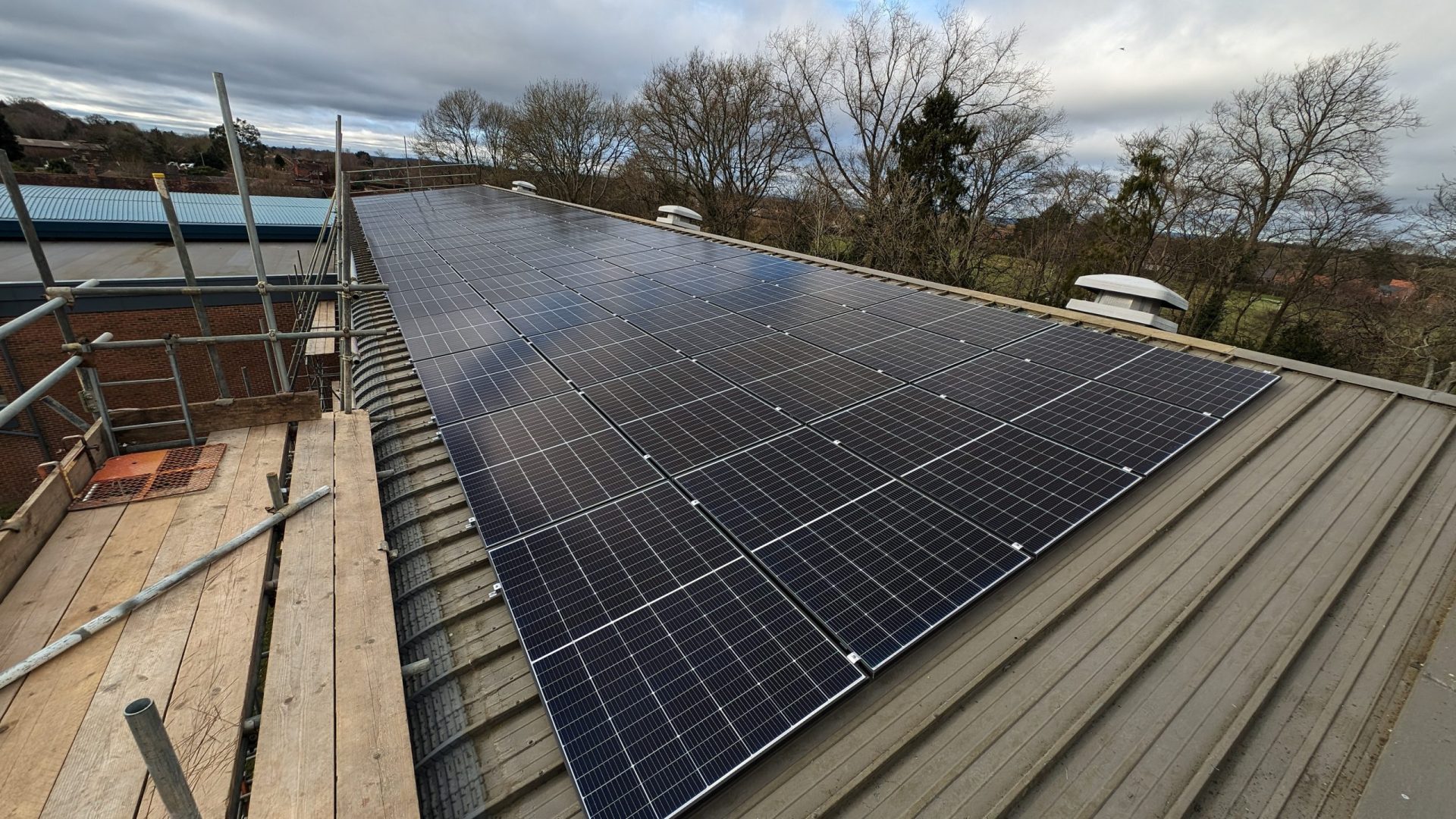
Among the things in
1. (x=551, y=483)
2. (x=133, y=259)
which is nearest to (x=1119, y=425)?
(x=551, y=483)

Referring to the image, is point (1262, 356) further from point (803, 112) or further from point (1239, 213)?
point (803, 112)

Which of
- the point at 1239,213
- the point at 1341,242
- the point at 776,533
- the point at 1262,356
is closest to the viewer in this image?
the point at 776,533

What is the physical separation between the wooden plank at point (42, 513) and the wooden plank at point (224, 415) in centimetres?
40

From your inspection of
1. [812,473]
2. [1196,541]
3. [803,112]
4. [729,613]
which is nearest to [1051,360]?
[1196,541]

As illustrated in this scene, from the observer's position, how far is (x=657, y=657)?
368 centimetres

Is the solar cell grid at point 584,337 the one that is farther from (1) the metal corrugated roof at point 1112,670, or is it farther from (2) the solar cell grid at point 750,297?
(1) the metal corrugated roof at point 1112,670

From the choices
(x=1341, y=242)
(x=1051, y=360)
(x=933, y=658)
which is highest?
(x=1341, y=242)

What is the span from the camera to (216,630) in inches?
142

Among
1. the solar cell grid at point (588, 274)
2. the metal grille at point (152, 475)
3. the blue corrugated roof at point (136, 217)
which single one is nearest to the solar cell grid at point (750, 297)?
the solar cell grid at point (588, 274)

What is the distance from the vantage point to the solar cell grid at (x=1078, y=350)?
325 inches

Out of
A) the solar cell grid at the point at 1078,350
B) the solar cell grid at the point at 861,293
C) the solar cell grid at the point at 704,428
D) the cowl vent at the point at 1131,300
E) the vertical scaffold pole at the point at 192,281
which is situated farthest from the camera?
the solar cell grid at the point at 861,293

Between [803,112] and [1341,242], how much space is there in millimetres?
31765

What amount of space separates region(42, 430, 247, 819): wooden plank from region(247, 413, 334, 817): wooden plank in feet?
1.65

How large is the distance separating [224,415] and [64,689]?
3404mm
